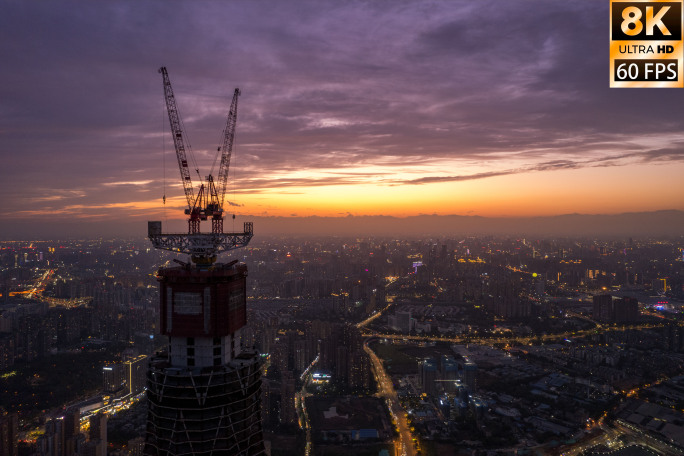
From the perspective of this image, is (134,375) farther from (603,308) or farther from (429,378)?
(603,308)

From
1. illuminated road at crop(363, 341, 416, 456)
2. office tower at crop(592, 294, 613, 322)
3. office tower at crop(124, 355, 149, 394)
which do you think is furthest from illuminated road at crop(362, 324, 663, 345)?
office tower at crop(124, 355, 149, 394)

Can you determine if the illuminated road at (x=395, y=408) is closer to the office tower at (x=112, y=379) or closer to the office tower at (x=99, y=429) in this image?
the office tower at (x=99, y=429)

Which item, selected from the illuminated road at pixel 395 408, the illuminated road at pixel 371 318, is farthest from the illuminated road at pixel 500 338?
the illuminated road at pixel 395 408

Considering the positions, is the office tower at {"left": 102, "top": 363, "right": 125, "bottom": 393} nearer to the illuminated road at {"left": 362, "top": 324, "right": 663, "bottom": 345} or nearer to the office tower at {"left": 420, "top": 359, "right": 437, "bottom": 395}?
the office tower at {"left": 420, "top": 359, "right": 437, "bottom": 395}

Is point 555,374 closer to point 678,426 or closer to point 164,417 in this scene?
point 678,426

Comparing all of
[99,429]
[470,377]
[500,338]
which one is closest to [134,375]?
[99,429]

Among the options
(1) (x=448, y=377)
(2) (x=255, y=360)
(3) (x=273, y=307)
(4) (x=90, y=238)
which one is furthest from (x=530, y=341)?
(4) (x=90, y=238)
